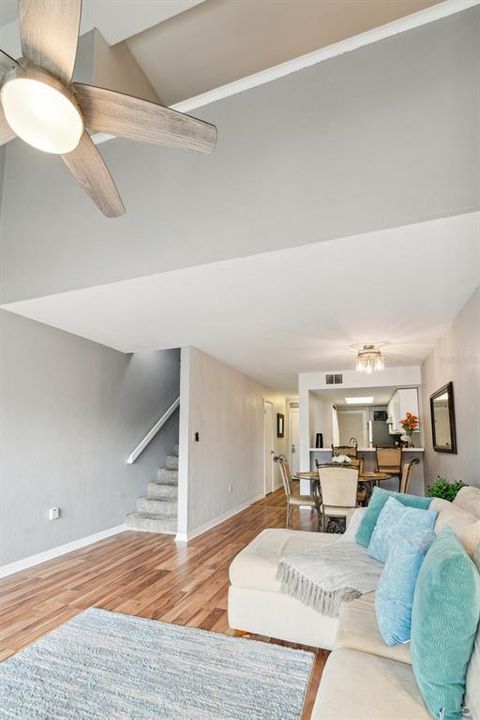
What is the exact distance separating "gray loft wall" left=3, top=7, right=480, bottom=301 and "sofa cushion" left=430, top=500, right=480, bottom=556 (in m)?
1.55

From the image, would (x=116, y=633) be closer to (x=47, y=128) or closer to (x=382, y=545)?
(x=382, y=545)

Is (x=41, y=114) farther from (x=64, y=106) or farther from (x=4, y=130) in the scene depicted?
(x=4, y=130)

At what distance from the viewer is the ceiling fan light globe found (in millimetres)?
1430

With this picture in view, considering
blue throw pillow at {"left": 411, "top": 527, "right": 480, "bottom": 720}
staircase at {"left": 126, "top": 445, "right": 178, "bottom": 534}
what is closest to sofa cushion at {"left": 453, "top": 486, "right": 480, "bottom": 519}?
blue throw pillow at {"left": 411, "top": 527, "right": 480, "bottom": 720}

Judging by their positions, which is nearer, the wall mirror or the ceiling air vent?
the wall mirror

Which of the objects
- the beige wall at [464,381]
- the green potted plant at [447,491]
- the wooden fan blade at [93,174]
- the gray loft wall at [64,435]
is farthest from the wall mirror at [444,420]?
the gray loft wall at [64,435]

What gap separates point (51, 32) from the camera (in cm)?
140

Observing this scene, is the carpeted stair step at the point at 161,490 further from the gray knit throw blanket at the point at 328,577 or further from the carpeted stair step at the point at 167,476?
the gray knit throw blanket at the point at 328,577

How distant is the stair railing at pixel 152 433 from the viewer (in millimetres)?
5484

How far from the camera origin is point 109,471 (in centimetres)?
505

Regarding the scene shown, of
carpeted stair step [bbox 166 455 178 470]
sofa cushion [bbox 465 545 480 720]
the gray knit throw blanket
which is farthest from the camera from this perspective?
carpeted stair step [bbox 166 455 178 470]

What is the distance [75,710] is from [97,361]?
365cm

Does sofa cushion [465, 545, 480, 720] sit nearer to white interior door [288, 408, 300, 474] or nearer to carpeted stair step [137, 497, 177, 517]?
carpeted stair step [137, 497, 177, 517]

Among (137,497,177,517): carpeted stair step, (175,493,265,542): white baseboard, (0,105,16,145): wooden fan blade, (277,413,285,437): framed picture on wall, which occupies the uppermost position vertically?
(0,105,16,145): wooden fan blade
